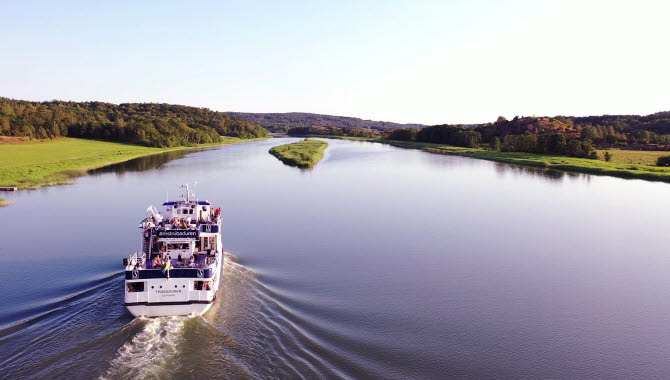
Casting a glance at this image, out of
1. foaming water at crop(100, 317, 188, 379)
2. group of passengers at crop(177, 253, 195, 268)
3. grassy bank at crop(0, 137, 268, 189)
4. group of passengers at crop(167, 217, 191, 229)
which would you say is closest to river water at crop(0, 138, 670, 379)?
foaming water at crop(100, 317, 188, 379)

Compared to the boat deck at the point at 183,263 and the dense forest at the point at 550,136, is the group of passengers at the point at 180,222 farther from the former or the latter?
the dense forest at the point at 550,136

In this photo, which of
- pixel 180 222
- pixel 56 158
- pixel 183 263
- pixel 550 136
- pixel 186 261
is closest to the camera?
pixel 183 263

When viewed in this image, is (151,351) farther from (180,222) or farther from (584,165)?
(584,165)

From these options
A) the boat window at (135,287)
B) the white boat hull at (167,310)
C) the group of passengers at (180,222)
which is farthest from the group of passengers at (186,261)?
the boat window at (135,287)

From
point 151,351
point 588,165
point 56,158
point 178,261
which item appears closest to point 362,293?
point 178,261

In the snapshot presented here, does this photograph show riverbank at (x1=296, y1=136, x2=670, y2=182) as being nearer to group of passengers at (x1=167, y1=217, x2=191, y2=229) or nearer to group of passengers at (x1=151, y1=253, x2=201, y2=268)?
group of passengers at (x1=167, y1=217, x2=191, y2=229)

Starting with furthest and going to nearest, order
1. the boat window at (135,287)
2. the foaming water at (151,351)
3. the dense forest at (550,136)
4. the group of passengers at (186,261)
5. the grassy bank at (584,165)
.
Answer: the dense forest at (550,136) < the grassy bank at (584,165) < the group of passengers at (186,261) < the boat window at (135,287) < the foaming water at (151,351)
